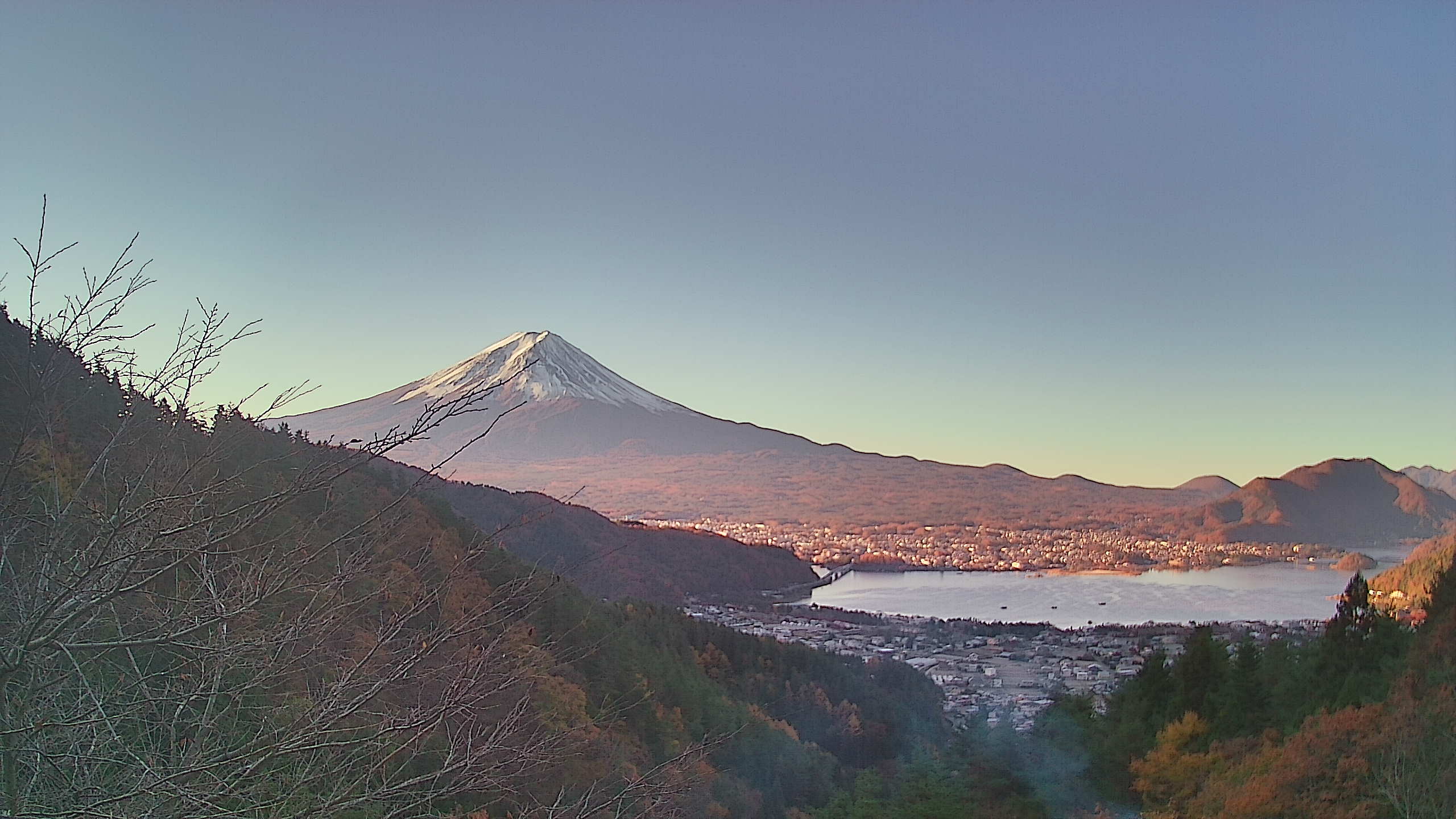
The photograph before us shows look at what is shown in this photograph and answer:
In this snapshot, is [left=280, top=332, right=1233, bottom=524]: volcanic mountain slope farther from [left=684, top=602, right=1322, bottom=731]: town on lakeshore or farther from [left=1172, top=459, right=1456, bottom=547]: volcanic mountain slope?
[left=684, top=602, right=1322, bottom=731]: town on lakeshore

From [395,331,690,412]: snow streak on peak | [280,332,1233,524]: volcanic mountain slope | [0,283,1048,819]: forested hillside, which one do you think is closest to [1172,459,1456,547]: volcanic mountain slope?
[280,332,1233,524]: volcanic mountain slope

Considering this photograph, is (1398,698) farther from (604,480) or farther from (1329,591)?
(604,480)

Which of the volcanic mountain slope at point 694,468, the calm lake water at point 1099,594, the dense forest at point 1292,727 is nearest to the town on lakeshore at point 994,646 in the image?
the dense forest at point 1292,727

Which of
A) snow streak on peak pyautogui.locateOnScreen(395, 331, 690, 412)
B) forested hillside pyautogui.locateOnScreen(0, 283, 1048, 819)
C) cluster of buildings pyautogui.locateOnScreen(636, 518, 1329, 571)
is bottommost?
cluster of buildings pyautogui.locateOnScreen(636, 518, 1329, 571)

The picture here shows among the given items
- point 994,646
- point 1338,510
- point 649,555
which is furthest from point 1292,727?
point 1338,510

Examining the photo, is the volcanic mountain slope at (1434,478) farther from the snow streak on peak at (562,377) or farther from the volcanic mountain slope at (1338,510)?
the snow streak on peak at (562,377)

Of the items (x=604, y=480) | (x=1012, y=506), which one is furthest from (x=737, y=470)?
(x=1012, y=506)
